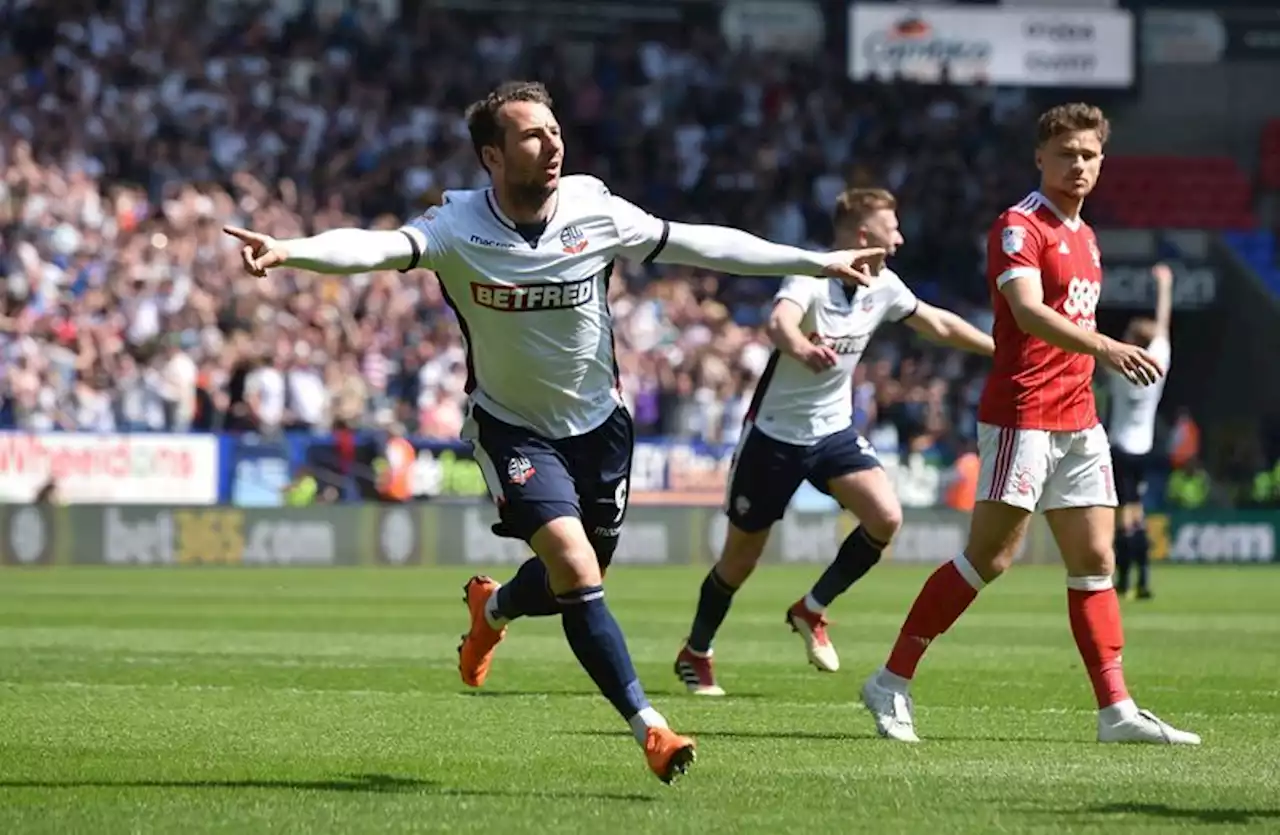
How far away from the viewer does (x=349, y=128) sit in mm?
35000

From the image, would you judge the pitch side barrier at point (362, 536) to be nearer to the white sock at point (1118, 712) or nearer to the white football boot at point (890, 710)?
the white football boot at point (890, 710)

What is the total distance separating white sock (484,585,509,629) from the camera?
33.9 ft

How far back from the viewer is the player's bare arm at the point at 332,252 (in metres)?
7.59

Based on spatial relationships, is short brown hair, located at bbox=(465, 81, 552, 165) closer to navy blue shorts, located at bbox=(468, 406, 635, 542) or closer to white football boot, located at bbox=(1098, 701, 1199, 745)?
navy blue shorts, located at bbox=(468, 406, 635, 542)

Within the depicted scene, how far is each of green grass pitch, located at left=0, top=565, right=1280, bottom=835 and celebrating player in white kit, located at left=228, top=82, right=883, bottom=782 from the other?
0.78 meters

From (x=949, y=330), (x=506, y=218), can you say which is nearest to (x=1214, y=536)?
(x=949, y=330)

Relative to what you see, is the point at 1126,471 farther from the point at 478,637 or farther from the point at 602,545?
the point at 602,545

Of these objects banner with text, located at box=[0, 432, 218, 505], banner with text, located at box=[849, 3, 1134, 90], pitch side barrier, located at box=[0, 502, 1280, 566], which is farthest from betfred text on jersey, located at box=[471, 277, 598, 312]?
banner with text, located at box=[849, 3, 1134, 90]

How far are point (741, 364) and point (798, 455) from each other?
20.0 meters

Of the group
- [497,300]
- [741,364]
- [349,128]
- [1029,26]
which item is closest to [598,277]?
[497,300]

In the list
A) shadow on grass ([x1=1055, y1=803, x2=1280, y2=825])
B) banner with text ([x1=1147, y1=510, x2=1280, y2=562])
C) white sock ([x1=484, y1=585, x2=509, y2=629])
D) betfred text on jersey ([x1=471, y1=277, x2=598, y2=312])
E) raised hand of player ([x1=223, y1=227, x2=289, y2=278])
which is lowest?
banner with text ([x1=1147, y1=510, x2=1280, y2=562])

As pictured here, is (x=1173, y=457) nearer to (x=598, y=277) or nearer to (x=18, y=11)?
(x=18, y=11)

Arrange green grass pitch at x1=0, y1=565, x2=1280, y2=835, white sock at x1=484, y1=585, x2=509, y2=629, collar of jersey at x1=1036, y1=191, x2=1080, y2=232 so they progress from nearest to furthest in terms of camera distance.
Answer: green grass pitch at x1=0, y1=565, x2=1280, y2=835
collar of jersey at x1=1036, y1=191, x2=1080, y2=232
white sock at x1=484, y1=585, x2=509, y2=629

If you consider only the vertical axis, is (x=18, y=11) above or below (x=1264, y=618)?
above
